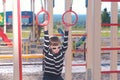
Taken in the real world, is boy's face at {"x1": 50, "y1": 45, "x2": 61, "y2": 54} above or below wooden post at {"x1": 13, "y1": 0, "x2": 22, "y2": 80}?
below

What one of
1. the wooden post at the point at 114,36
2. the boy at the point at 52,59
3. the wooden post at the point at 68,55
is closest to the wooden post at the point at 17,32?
the boy at the point at 52,59

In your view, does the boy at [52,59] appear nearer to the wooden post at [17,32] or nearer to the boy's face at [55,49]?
the boy's face at [55,49]

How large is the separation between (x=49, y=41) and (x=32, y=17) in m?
7.13

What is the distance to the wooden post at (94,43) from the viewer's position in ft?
9.70

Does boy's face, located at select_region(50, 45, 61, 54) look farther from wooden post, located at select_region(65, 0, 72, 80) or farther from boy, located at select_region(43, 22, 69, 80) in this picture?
wooden post, located at select_region(65, 0, 72, 80)

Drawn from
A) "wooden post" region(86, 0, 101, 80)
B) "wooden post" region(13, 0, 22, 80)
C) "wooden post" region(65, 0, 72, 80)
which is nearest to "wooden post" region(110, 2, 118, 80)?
"wooden post" region(65, 0, 72, 80)

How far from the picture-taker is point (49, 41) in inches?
117

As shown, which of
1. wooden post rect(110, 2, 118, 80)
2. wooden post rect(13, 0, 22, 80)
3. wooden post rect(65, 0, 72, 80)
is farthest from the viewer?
wooden post rect(110, 2, 118, 80)

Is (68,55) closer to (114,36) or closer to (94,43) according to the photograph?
(94,43)

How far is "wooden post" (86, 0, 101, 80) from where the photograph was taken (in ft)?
9.70

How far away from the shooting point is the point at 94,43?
298cm

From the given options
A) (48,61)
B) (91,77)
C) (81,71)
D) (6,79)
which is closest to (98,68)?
(91,77)

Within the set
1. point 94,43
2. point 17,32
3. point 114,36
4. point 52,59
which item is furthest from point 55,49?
point 114,36

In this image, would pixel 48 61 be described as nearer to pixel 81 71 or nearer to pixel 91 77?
pixel 91 77
